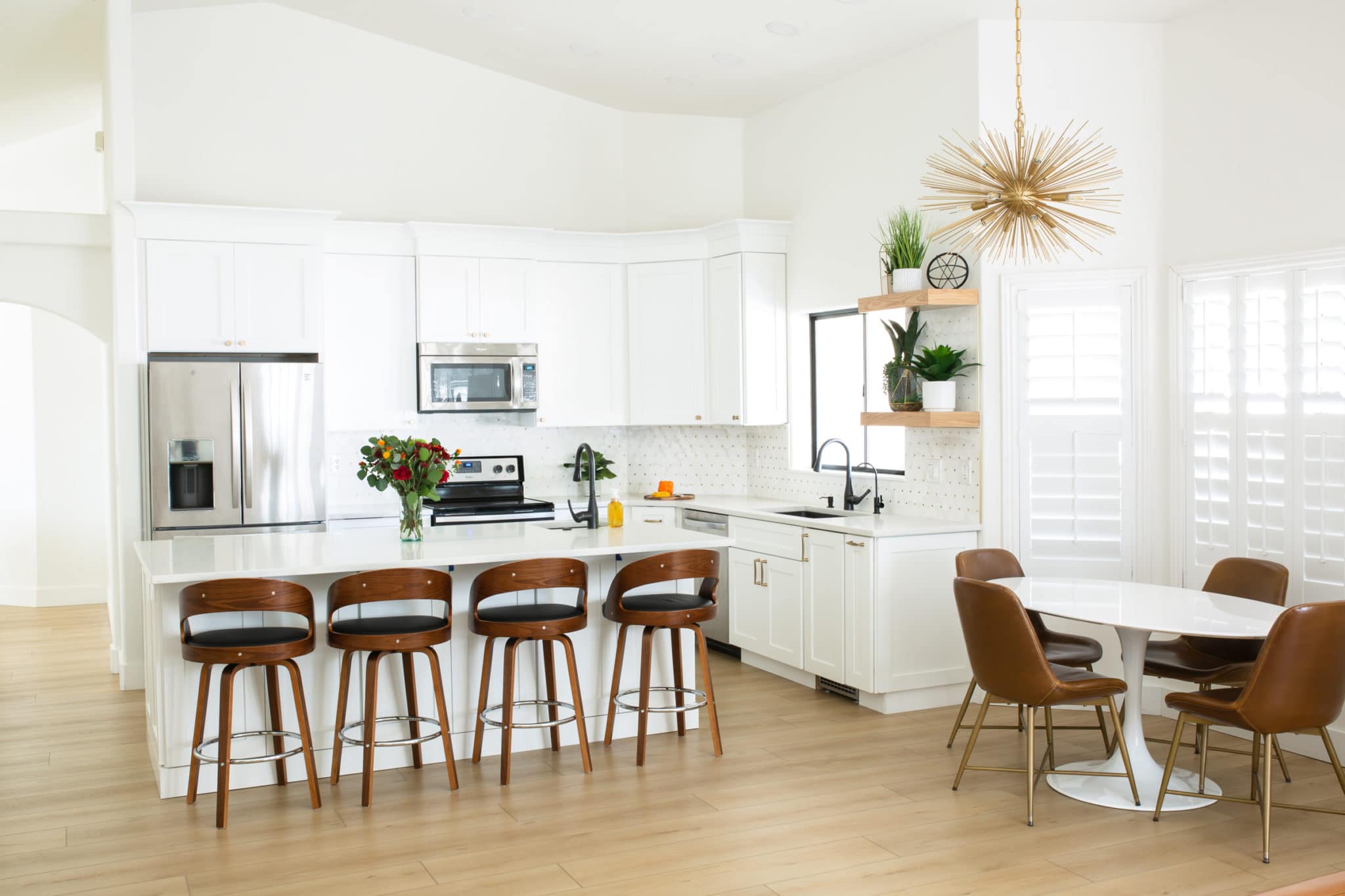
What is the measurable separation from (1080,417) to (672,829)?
9.54 feet

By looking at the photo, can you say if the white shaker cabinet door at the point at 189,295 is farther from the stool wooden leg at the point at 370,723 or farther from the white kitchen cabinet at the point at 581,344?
the stool wooden leg at the point at 370,723

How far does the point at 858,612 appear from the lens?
17.7 feet

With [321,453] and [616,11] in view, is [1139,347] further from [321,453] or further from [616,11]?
[321,453]

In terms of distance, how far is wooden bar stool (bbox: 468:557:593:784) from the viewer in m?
4.39

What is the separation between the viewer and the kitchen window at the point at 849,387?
6.36m

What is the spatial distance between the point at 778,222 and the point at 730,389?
42.4 inches

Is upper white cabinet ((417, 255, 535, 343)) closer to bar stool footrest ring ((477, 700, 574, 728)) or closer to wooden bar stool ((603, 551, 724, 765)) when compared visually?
wooden bar stool ((603, 551, 724, 765))

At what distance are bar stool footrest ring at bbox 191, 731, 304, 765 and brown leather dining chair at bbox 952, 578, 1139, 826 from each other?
8.33 feet

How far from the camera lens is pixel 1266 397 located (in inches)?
193

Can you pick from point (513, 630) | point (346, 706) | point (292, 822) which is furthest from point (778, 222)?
point (292, 822)

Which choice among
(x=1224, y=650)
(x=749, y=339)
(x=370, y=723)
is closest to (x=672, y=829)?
(x=370, y=723)

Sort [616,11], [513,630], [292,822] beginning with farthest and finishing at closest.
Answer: [616,11]
[513,630]
[292,822]

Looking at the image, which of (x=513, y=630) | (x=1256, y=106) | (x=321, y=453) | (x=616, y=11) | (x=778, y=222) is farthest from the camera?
(x=778, y=222)

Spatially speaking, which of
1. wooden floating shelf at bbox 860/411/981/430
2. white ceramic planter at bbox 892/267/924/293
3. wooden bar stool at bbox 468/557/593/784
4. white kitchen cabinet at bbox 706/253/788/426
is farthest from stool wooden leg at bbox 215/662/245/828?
white kitchen cabinet at bbox 706/253/788/426
